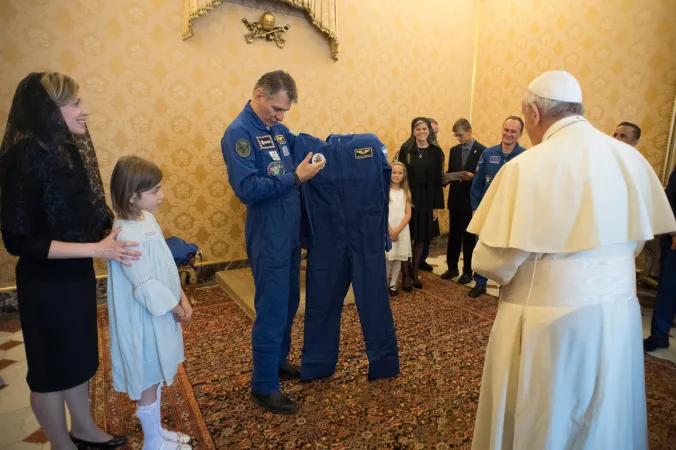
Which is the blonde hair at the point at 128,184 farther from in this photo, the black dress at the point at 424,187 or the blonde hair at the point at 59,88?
the black dress at the point at 424,187

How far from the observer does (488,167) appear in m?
3.88

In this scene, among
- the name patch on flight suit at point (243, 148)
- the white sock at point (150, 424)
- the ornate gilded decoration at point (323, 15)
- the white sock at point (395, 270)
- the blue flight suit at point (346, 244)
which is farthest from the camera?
the ornate gilded decoration at point (323, 15)

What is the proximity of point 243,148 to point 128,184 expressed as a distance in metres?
0.56

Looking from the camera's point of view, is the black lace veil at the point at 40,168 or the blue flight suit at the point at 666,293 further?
the blue flight suit at the point at 666,293

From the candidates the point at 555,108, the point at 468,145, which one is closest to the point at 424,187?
the point at 468,145

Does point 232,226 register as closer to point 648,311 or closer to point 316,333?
point 316,333

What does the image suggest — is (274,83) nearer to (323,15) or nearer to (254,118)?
(254,118)

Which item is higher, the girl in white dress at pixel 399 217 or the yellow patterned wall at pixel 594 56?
the yellow patterned wall at pixel 594 56

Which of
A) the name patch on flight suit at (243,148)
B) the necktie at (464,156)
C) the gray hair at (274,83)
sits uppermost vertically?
the gray hair at (274,83)

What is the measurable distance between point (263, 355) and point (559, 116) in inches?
68.1

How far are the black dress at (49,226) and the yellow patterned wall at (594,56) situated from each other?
5217 mm

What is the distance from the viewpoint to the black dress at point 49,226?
4.76 ft

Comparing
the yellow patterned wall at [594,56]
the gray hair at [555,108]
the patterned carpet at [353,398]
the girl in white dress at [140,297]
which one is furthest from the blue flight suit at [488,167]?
the girl in white dress at [140,297]

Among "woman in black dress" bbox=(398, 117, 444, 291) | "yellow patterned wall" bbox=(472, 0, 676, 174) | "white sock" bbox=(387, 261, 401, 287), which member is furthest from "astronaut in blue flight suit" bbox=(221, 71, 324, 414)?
"yellow patterned wall" bbox=(472, 0, 676, 174)
